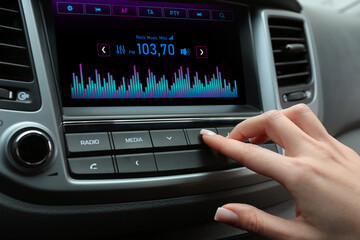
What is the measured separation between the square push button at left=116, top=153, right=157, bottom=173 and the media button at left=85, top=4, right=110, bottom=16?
280 mm

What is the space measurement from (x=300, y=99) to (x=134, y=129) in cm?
44

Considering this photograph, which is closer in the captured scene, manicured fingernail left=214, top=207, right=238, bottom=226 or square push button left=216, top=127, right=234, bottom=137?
manicured fingernail left=214, top=207, right=238, bottom=226

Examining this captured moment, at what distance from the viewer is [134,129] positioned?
69 cm

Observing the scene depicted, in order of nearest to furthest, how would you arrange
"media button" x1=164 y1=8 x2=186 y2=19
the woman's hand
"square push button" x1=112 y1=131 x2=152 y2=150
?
the woman's hand < "square push button" x1=112 y1=131 x2=152 y2=150 < "media button" x1=164 y1=8 x2=186 y2=19

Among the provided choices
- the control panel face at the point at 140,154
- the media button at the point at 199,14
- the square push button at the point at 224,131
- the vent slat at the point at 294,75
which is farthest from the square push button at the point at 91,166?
the vent slat at the point at 294,75

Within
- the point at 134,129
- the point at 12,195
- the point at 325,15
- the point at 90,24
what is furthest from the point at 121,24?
the point at 325,15

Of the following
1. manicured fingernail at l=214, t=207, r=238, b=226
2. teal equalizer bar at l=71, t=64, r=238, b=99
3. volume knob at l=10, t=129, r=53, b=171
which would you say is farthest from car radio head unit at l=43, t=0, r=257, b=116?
manicured fingernail at l=214, t=207, r=238, b=226

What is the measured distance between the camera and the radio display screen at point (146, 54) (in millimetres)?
705

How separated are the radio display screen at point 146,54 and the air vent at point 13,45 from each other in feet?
0.22

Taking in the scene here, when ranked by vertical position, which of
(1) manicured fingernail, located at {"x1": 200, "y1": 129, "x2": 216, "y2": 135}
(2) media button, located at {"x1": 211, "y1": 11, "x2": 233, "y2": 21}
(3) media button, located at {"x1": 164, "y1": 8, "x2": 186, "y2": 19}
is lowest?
(1) manicured fingernail, located at {"x1": 200, "y1": 129, "x2": 216, "y2": 135}

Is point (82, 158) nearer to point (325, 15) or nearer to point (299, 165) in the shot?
point (299, 165)

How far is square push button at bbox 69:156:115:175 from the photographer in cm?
62

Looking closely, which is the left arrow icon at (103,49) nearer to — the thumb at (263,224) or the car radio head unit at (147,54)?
the car radio head unit at (147,54)

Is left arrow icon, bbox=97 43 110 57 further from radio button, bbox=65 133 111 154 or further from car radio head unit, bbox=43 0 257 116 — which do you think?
radio button, bbox=65 133 111 154
